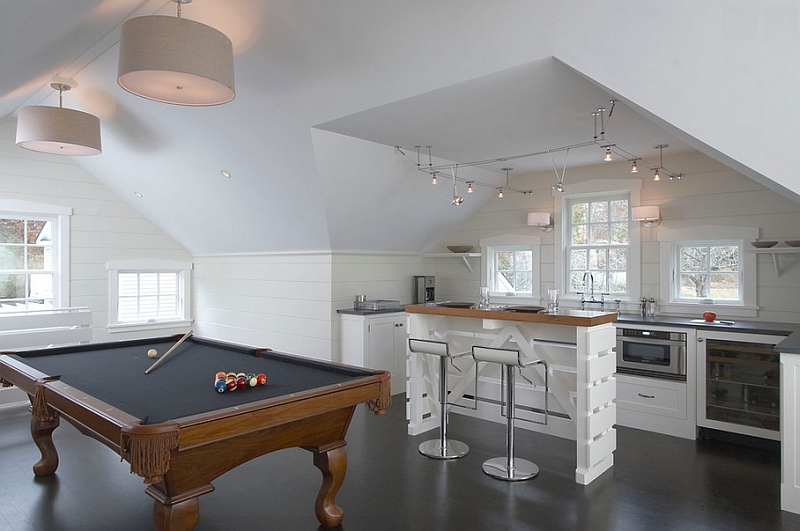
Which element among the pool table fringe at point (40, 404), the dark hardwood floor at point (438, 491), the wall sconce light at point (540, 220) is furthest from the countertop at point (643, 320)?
the pool table fringe at point (40, 404)

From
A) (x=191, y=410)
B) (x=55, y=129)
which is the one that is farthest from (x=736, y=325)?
(x=55, y=129)

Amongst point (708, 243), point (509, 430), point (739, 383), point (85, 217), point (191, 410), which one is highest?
point (85, 217)

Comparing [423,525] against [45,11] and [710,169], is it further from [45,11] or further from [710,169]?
[710,169]

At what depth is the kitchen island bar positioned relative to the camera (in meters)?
3.48

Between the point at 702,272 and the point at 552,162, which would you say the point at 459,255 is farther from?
the point at 702,272

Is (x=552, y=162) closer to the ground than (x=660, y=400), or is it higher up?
higher up

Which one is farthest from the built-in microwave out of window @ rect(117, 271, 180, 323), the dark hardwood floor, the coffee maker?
window @ rect(117, 271, 180, 323)

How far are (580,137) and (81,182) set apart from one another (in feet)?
18.8

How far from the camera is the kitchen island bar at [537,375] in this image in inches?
137

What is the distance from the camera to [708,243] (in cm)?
498

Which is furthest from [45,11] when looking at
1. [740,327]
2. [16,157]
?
[740,327]

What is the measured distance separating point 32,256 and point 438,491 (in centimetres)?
558

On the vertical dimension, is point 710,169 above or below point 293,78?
below

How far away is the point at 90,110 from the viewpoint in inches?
202
